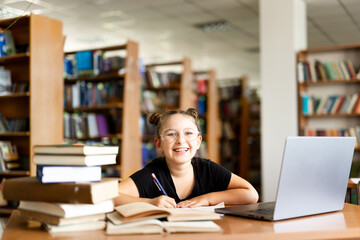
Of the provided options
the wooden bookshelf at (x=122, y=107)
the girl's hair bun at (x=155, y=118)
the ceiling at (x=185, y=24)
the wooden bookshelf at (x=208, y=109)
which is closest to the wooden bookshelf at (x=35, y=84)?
the ceiling at (x=185, y=24)

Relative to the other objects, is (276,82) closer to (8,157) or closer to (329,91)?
(329,91)

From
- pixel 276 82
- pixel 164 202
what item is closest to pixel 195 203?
pixel 164 202

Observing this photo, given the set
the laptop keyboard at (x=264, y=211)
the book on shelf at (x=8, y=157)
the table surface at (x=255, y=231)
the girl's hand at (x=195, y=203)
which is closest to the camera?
the table surface at (x=255, y=231)

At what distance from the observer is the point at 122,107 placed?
4906 mm

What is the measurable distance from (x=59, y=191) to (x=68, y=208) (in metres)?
0.05

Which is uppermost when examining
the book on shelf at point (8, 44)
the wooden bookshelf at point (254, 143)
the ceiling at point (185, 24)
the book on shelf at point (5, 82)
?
the ceiling at point (185, 24)

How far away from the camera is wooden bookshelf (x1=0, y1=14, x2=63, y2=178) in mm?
3631

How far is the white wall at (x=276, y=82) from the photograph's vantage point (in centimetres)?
489

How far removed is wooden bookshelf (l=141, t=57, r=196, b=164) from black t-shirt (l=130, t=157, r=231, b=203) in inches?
162

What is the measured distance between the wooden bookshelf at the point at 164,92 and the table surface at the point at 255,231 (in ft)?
15.4

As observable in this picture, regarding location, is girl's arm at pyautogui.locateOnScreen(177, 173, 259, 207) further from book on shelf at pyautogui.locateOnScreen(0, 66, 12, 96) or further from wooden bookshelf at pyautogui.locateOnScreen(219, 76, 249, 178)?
wooden bookshelf at pyautogui.locateOnScreen(219, 76, 249, 178)

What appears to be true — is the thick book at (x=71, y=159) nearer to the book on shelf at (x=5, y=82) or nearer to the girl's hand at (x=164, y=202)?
the girl's hand at (x=164, y=202)

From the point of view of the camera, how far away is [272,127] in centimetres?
495

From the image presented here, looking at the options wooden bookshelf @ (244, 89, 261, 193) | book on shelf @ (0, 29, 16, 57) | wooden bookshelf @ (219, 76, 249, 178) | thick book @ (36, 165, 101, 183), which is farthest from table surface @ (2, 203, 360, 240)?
wooden bookshelf @ (244, 89, 261, 193)
